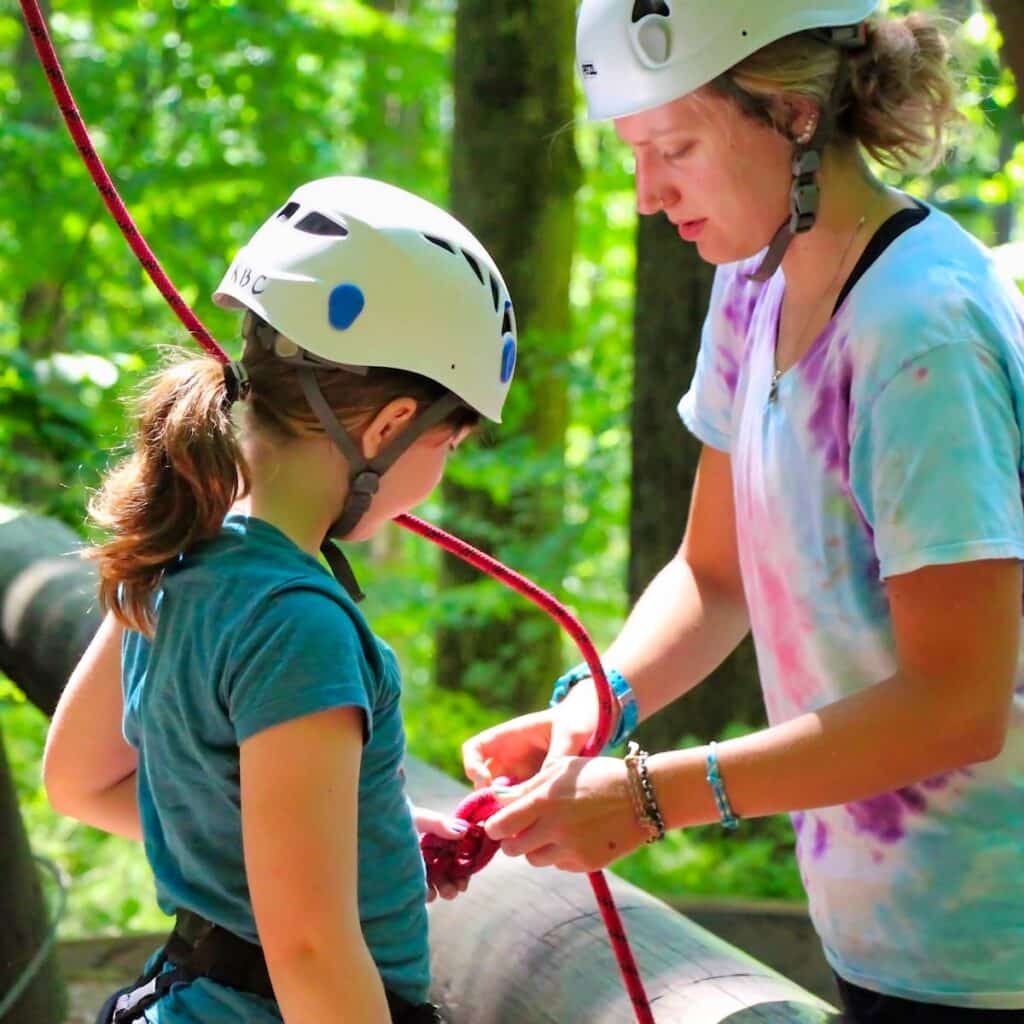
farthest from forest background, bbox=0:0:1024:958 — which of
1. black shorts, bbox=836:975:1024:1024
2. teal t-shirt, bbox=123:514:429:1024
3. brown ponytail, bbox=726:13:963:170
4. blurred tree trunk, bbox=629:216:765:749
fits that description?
teal t-shirt, bbox=123:514:429:1024

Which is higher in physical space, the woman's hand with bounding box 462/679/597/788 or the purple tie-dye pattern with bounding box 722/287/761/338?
the purple tie-dye pattern with bounding box 722/287/761/338

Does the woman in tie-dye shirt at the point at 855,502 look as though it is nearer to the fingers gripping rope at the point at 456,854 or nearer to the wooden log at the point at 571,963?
the fingers gripping rope at the point at 456,854

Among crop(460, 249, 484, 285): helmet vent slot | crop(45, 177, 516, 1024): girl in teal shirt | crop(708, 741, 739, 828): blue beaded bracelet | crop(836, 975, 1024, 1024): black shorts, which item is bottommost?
crop(836, 975, 1024, 1024): black shorts

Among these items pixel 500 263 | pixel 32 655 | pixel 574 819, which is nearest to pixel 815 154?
pixel 574 819

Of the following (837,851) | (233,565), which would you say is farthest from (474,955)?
(233,565)

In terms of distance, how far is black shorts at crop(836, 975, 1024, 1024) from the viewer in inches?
67.0

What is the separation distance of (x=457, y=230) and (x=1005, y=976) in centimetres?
104

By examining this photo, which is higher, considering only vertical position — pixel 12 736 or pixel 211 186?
pixel 211 186

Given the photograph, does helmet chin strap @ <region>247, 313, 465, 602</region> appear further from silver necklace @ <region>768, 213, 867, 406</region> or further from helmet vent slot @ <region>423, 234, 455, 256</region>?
silver necklace @ <region>768, 213, 867, 406</region>

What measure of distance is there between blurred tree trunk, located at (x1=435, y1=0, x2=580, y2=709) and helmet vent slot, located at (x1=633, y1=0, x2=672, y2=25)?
4217mm

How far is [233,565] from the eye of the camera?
1.50m

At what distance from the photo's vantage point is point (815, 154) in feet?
5.79

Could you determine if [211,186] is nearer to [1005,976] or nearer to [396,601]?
[396,601]

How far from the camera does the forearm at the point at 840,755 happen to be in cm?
159
